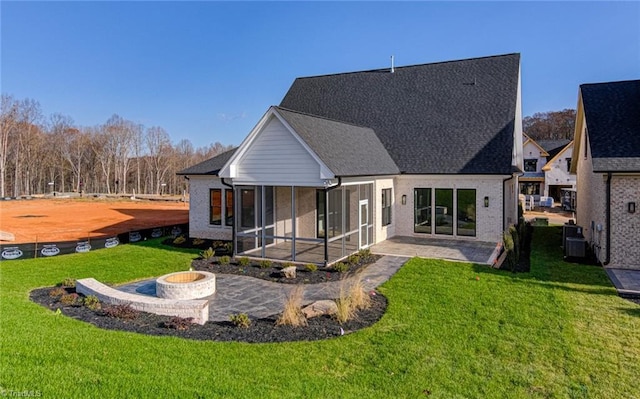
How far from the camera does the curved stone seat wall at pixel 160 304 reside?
8.07m

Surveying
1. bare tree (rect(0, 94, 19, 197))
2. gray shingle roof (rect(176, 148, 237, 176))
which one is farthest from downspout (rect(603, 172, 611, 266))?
bare tree (rect(0, 94, 19, 197))

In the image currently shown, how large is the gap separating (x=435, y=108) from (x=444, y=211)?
5759mm

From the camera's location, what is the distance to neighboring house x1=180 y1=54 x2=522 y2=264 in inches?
527

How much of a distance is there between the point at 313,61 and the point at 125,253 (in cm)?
2137

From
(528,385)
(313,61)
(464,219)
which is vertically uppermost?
(313,61)

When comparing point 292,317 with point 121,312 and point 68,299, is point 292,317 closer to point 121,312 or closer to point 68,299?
point 121,312

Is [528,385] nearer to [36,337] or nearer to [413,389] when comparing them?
[413,389]

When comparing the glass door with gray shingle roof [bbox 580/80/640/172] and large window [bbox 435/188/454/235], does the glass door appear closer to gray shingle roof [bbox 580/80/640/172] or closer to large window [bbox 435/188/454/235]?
large window [bbox 435/188/454/235]

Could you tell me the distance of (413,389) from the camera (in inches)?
207

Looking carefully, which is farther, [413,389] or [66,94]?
[66,94]

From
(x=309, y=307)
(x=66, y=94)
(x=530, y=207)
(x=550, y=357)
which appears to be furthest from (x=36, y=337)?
(x=66, y=94)

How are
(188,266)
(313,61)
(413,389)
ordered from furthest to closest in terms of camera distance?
(313,61), (188,266), (413,389)

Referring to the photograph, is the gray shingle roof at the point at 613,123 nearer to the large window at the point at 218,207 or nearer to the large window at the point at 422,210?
the large window at the point at 422,210

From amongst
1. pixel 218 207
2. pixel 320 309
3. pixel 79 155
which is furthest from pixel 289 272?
pixel 79 155
